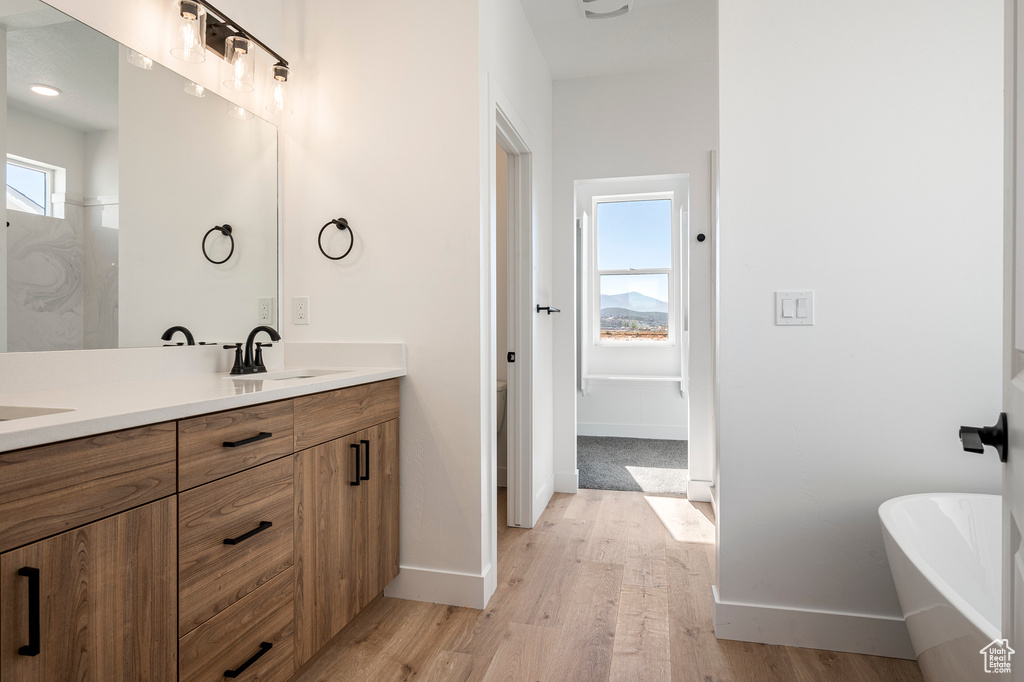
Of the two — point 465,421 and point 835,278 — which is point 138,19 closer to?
point 465,421

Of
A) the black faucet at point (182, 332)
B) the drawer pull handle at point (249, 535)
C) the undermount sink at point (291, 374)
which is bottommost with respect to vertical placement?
the drawer pull handle at point (249, 535)

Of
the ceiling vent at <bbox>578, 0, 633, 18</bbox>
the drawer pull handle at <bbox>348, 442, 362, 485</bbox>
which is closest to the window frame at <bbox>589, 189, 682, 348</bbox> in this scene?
the ceiling vent at <bbox>578, 0, 633, 18</bbox>

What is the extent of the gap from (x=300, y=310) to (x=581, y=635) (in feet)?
5.09

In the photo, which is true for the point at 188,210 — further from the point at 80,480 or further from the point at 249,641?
the point at 249,641

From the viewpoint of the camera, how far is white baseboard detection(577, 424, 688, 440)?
477 cm

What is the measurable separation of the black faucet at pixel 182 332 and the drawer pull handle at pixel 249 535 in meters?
0.76

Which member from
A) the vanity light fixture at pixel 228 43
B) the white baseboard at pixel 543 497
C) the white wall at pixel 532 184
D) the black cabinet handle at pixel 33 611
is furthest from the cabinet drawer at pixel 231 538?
the white baseboard at pixel 543 497

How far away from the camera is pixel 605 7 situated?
8.63 ft

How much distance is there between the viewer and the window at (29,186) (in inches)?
51.1

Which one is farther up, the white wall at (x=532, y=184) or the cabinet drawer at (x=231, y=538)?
the white wall at (x=532, y=184)

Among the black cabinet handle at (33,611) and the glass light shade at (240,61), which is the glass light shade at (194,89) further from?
the black cabinet handle at (33,611)

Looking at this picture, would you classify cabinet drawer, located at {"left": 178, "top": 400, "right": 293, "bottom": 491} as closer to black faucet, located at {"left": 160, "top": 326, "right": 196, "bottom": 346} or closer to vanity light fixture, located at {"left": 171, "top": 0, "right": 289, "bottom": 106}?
black faucet, located at {"left": 160, "top": 326, "right": 196, "bottom": 346}

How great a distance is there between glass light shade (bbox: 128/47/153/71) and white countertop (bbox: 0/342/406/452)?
3.05 feet

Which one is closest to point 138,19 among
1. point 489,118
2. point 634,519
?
point 489,118
